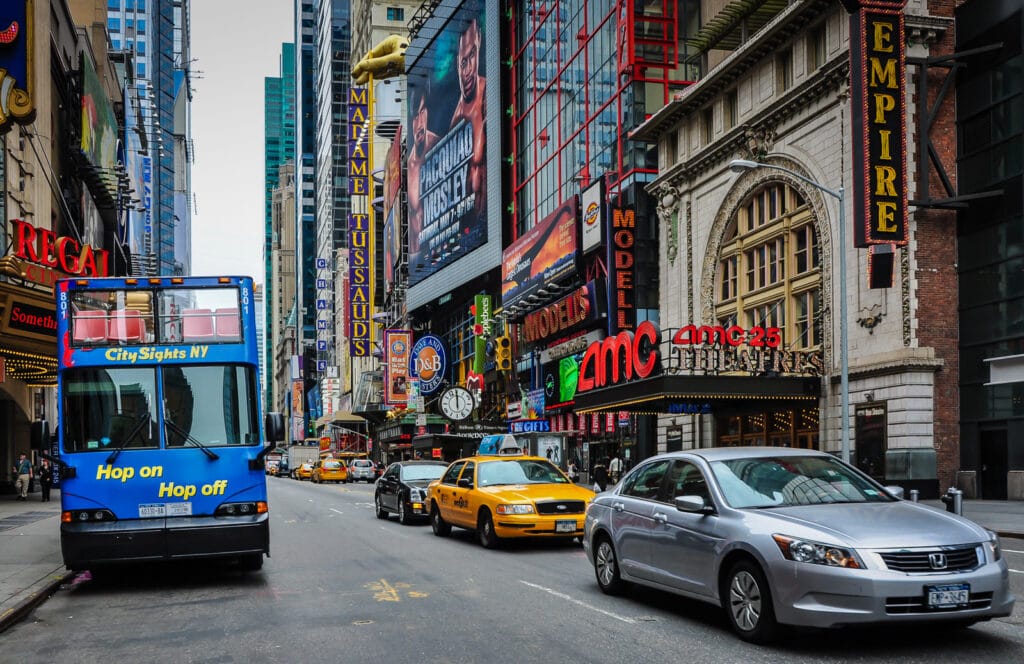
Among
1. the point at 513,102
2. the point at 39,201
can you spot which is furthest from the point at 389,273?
the point at 39,201

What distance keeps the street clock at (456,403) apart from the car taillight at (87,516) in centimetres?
5126

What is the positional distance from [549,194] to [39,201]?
1203 inches

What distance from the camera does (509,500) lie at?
17.3 metres

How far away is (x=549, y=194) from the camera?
65438mm

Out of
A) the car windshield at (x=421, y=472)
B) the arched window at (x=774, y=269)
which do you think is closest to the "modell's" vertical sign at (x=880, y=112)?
the arched window at (x=774, y=269)

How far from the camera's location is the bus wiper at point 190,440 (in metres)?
13.4

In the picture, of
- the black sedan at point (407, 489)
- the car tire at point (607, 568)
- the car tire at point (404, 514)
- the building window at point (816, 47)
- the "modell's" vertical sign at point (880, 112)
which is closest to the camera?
the car tire at point (607, 568)

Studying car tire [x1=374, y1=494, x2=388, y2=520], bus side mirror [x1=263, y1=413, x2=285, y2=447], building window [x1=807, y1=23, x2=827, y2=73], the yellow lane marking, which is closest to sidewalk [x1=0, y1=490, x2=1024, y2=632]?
bus side mirror [x1=263, y1=413, x2=285, y2=447]

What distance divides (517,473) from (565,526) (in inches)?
68.6

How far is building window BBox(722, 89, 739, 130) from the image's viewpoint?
4062 centimetres

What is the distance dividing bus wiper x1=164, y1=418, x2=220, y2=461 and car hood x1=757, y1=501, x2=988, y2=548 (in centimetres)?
719

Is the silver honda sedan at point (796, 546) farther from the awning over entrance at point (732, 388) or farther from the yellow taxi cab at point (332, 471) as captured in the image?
the yellow taxi cab at point (332, 471)

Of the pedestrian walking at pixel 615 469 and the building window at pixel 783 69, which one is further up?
the building window at pixel 783 69

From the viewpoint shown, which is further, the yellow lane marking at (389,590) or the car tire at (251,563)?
the car tire at (251,563)
